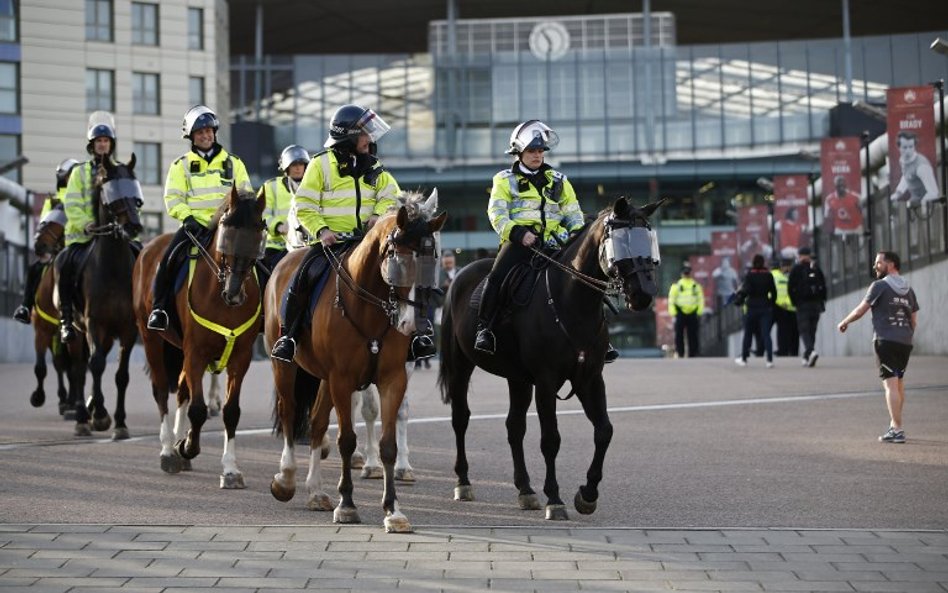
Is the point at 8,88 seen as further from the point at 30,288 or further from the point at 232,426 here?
the point at 232,426

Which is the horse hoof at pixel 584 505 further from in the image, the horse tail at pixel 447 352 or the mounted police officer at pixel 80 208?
the mounted police officer at pixel 80 208

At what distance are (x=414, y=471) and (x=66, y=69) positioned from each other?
59.0 metres

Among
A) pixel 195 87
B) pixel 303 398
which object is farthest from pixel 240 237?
pixel 195 87

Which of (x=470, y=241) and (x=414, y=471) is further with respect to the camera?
(x=470, y=241)

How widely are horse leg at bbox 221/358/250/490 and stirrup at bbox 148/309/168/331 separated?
0.75m

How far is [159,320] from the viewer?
1338cm

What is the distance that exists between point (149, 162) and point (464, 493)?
63.8 meters

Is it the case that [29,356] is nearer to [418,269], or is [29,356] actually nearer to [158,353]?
[158,353]

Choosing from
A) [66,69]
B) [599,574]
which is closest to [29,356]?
[66,69]

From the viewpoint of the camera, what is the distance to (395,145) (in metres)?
80.2

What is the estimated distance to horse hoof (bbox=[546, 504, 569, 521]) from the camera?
10.4 m

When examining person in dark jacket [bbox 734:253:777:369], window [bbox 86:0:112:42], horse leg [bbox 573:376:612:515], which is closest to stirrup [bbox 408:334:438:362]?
horse leg [bbox 573:376:612:515]

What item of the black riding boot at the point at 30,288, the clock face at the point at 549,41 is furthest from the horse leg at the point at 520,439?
the clock face at the point at 549,41

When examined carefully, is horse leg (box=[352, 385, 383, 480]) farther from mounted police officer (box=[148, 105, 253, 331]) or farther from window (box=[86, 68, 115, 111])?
window (box=[86, 68, 115, 111])
